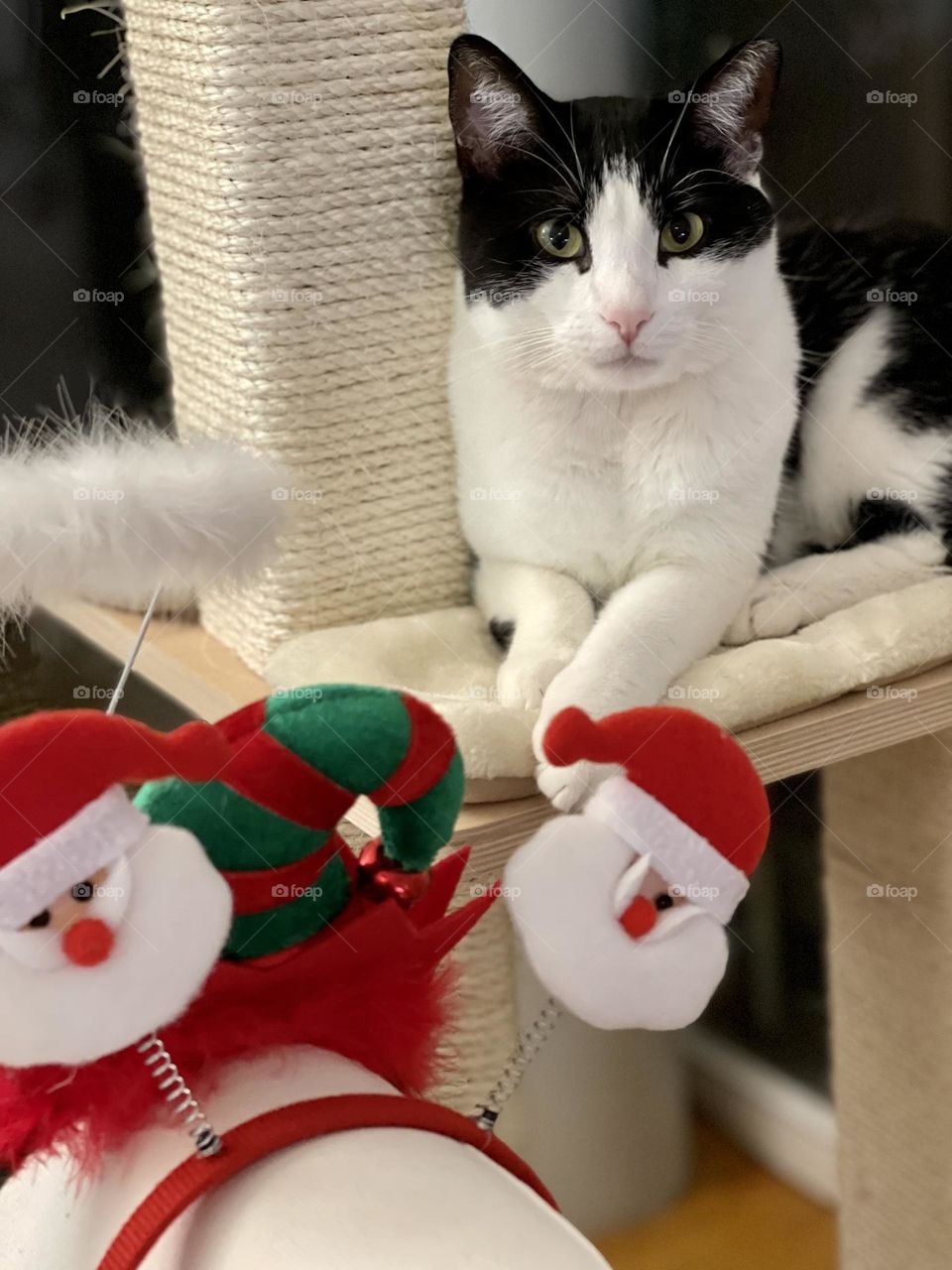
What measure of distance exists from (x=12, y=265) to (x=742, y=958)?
1.12 meters

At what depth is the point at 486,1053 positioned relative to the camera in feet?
3.33

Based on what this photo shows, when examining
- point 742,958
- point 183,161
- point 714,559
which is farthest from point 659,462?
point 742,958

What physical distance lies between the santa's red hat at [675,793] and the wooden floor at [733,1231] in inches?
41.8

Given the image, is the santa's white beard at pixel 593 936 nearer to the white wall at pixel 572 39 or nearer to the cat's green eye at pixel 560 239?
the cat's green eye at pixel 560 239

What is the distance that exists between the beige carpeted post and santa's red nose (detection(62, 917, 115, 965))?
2.58 ft

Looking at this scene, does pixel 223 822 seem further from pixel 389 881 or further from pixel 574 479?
pixel 574 479

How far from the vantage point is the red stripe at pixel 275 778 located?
1.80ft

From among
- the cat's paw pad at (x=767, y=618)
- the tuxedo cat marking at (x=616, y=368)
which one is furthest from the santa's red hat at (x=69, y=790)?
the cat's paw pad at (x=767, y=618)

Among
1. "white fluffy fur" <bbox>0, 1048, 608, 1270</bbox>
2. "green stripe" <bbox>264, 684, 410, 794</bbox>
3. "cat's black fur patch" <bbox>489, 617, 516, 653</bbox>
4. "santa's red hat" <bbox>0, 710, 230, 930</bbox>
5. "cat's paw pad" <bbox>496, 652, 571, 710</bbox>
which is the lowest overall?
"cat's black fur patch" <bbox>489, 617, 516, 653</bbox>

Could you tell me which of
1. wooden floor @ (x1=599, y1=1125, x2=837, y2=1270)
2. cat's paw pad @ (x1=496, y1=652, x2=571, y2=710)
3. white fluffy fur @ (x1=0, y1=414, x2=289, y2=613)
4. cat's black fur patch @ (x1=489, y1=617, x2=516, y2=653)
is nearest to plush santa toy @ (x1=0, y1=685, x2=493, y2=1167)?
white fluffy fur @ (x1=0, y1=414, x2=289, y2=613)

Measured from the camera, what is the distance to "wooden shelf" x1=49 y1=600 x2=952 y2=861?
32.0 inches

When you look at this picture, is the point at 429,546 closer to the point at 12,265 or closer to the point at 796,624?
the point at 796,624

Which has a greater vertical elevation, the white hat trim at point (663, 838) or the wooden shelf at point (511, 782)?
the white hat trim at point (663, 838)

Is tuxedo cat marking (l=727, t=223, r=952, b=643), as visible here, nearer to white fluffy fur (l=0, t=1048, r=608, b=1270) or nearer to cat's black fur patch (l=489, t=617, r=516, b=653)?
cat's black fur patch (l=489, t=617, r=516, b=653)
